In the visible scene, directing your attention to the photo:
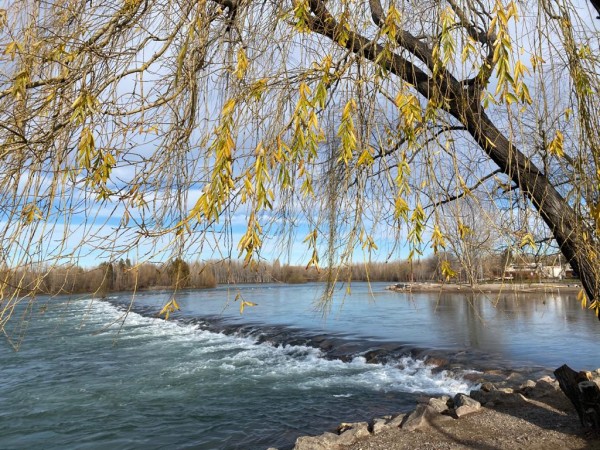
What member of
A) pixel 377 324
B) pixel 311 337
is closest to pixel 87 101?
pixel 311 337

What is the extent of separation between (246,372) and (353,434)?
5.55 metres

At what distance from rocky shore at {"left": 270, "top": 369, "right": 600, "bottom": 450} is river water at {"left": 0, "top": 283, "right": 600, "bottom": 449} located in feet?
3.76

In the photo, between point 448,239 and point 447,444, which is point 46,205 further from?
point 447,444

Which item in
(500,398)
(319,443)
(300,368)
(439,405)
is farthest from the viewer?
(300,368)

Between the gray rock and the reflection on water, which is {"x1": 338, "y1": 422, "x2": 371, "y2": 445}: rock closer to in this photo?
the gray rock

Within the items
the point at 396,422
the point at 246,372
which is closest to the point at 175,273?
the point at 396,422

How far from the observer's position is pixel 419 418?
5.52 m

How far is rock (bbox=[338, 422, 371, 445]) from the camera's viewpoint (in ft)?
17.7

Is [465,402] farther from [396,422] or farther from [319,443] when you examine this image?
[319,443]

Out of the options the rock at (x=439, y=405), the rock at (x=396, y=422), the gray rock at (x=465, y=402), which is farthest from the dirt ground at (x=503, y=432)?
the rock at (x=439, y=405)

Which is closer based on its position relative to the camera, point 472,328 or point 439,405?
point 439,405

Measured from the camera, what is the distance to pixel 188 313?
2273 centimetres

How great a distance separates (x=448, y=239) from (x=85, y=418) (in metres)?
7.70

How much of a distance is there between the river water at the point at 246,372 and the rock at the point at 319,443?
1103 mm
